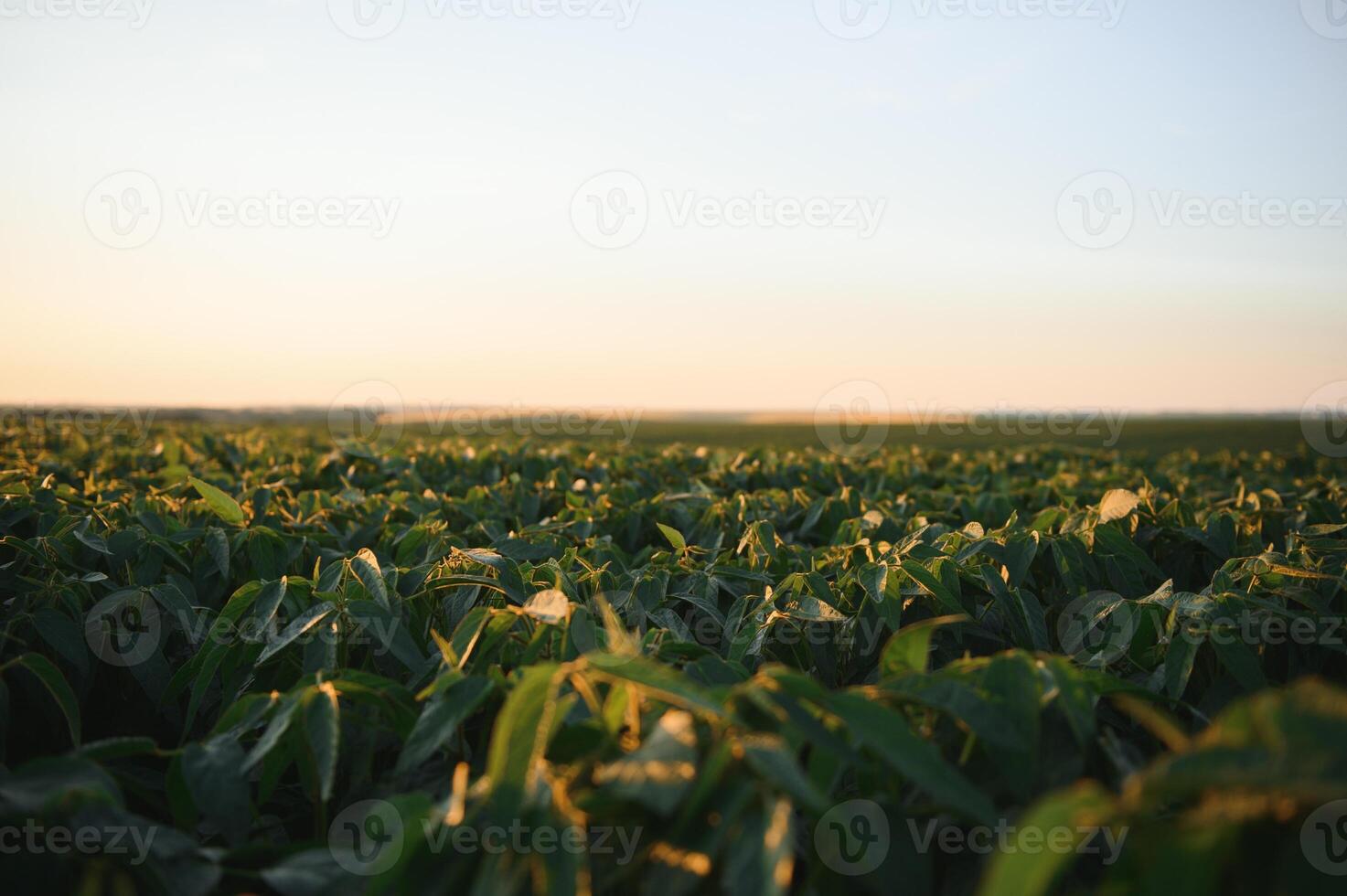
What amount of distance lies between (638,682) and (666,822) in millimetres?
161

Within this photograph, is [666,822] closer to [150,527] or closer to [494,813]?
[494,813]

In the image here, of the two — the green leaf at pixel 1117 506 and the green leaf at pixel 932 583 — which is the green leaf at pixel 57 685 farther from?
the green leaf at pixel 1117 506

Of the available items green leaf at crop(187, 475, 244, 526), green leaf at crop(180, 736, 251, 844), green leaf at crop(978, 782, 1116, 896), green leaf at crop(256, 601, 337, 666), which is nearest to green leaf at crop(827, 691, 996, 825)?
green leaf at crop(978, 782, 1116, 896)

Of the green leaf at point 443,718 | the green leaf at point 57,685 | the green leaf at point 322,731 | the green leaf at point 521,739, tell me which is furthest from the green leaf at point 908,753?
the green leaf at point 57,685

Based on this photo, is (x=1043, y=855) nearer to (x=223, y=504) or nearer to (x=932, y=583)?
(x=932, y=583)

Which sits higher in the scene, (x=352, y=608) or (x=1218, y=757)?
(x=1218, y=757)

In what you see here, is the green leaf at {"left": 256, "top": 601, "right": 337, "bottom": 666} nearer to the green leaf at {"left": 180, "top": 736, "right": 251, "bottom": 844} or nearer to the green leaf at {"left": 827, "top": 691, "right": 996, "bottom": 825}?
the green leaf at {"left": 180, "top": 736, "right": 251, "bottom": 844}

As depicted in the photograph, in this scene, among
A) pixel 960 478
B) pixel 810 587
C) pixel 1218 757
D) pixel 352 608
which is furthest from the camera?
pixel 960 478

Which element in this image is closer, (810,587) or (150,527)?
(810,587)

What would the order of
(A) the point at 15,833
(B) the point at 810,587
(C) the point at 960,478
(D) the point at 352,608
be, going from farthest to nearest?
(C) the point at 960,478, (B) the point at 810,587, (D) the point at 352,608, (A) the point at 15,833

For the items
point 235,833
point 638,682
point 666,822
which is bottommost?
point 235,833

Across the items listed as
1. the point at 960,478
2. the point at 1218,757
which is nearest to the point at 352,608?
the point at 1218,757

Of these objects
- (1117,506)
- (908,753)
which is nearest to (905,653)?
(908,753)

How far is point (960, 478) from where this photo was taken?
19.4ft
